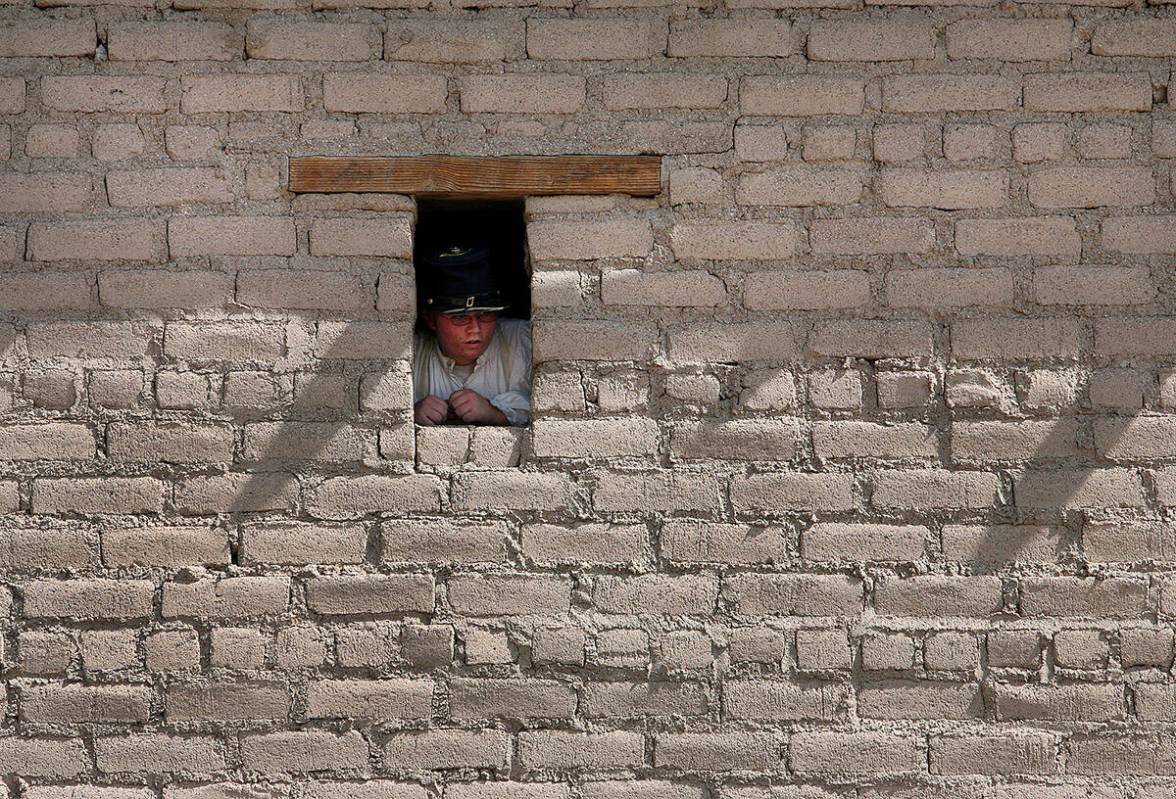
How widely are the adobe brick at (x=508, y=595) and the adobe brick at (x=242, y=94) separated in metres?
1.50

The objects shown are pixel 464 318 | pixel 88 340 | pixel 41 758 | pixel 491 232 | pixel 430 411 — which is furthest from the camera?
pixel 491 232

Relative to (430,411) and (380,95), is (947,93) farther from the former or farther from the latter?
(430,411)

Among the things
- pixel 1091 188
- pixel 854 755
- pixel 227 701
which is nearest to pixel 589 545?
pixel 854 755

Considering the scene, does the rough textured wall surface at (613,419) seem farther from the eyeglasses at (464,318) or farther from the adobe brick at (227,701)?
the eyeglasses at (464,318)

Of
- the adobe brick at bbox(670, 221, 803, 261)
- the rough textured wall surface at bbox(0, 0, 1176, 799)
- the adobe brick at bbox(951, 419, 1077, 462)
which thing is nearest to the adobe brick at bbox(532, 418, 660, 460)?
the rough textured wall surface at bbox(0, 0, 1176, 799)

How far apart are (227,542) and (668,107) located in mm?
1822

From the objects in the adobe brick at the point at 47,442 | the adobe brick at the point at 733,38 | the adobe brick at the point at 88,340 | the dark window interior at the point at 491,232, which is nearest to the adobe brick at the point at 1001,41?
the adobe brick at the point at 733,38

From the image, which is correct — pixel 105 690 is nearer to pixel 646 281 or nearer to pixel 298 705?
pixel 298 705

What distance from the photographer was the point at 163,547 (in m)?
3.78

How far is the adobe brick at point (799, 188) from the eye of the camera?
388cm

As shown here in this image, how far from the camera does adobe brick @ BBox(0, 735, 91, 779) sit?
3725 millimetres

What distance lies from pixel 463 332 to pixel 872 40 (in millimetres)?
1533

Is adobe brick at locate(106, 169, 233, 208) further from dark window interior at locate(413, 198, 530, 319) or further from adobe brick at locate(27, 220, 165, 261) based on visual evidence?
dark window interior at locate(413, 198, 530, 319)

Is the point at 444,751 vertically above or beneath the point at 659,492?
beneath
